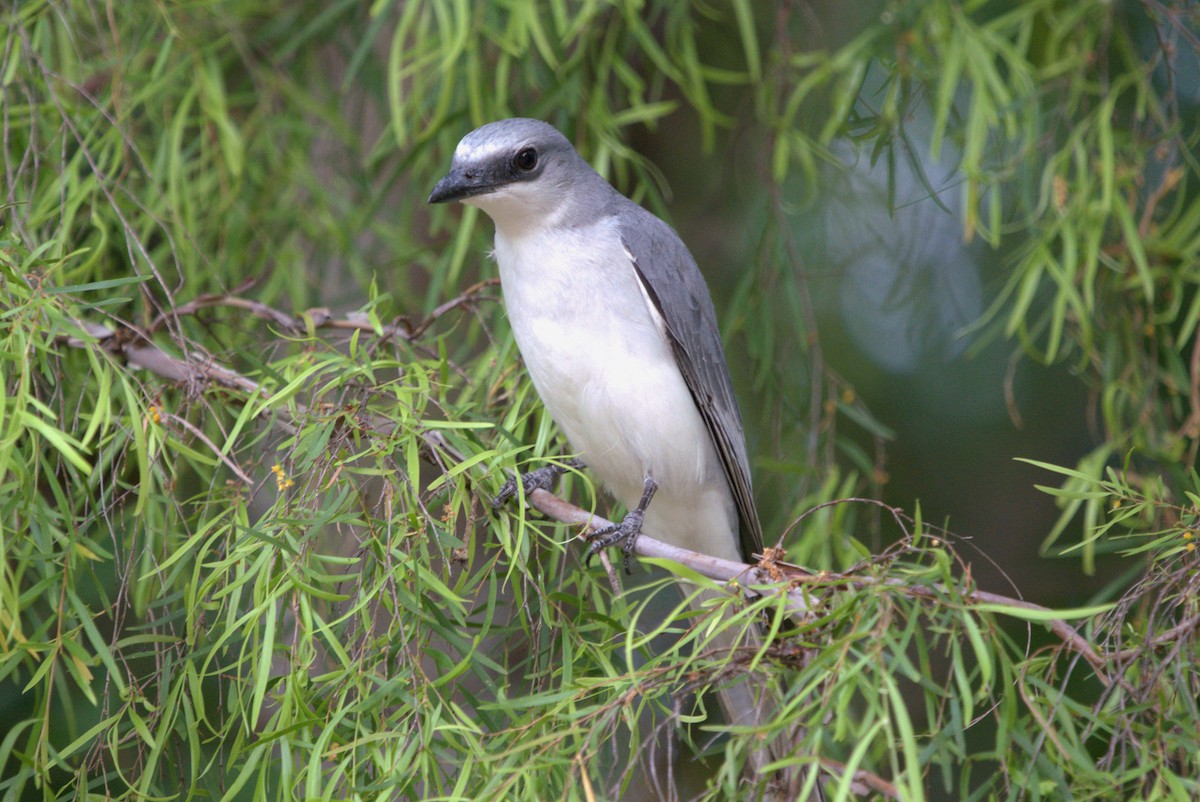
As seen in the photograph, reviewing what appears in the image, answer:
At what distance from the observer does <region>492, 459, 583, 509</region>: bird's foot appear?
60.5 inches

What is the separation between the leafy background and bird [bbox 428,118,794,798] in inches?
4.3

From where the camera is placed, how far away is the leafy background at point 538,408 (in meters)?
1.24

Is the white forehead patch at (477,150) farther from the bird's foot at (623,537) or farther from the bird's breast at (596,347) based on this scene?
the bird's foot at (623,537)

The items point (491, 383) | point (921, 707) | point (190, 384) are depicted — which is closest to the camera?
point (190, 384)

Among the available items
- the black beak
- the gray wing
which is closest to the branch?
the gray wing

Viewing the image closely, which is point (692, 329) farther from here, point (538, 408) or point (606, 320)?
point (538, 408)

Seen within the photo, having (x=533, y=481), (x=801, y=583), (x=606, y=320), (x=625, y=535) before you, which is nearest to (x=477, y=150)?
(x=606, y=320)

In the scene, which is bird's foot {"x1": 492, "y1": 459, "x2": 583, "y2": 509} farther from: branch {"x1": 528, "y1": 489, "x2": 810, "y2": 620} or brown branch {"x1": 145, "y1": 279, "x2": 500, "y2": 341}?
brown branch {"x1": 145, "y1": 279, "x2": 500, "y2": 341}

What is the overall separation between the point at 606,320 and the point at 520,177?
30 cm

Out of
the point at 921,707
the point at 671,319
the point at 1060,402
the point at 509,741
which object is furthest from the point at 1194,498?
the point at 1060,402

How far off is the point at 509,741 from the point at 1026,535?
2.62m

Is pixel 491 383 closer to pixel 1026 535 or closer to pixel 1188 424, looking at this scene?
pixel 1188 424

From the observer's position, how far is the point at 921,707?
328 cm

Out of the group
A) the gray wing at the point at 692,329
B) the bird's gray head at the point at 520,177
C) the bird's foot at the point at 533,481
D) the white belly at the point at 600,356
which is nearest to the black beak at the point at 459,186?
the bird's gray head at the point at 520,177
